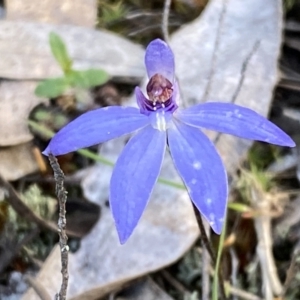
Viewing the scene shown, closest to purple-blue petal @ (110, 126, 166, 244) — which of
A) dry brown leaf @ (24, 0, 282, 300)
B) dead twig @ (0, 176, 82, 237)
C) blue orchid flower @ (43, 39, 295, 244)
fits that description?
blue orchid flower @ (43, 39, 295, 244)

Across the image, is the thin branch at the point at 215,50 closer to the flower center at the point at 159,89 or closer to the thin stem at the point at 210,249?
the flower center at the point at 159,89

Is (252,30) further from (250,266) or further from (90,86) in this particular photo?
(250,266)

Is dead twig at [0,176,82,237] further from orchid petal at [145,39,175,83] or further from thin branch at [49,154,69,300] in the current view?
thin branch at [49,154,69,300]

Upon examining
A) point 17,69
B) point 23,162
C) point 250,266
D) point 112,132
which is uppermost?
point 112,132

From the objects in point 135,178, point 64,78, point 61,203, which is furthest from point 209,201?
point 64,78

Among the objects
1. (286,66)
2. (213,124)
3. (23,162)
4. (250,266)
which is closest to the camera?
(213,124)

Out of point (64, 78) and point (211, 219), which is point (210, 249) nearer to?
A: point (211, 219)

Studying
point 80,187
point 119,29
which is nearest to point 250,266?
point 80,187
